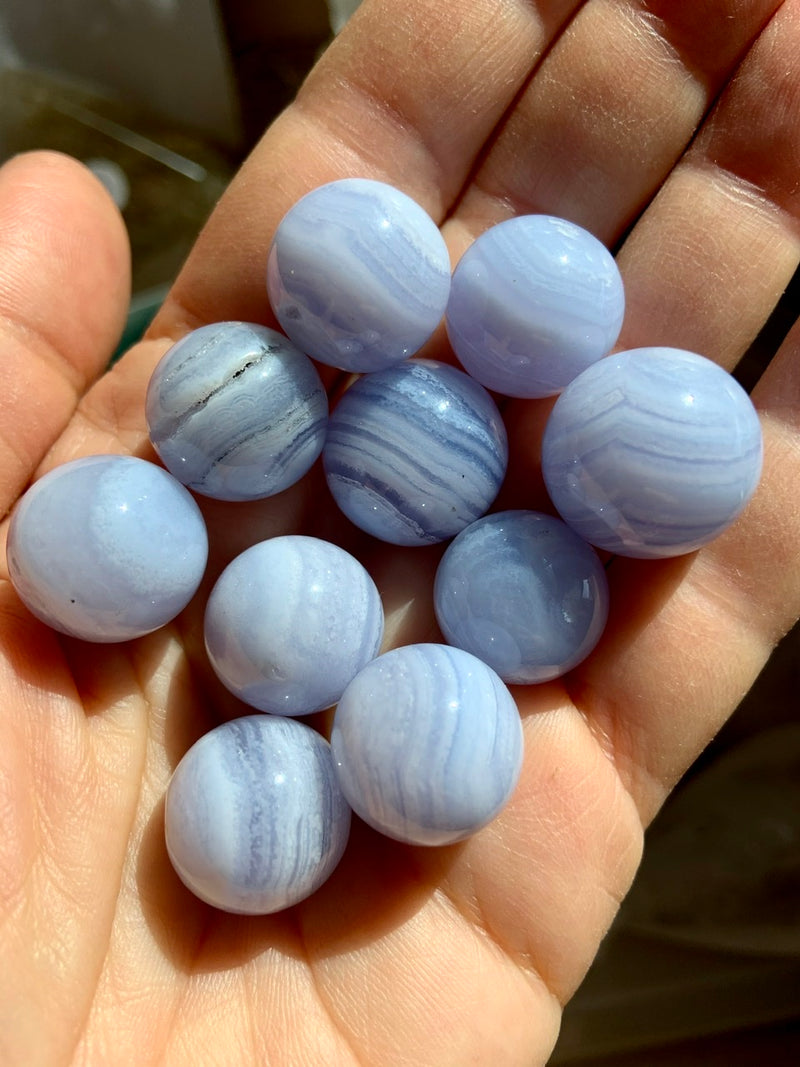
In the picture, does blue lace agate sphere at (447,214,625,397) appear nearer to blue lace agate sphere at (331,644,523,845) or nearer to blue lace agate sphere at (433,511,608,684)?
blue lace agate sphere at (433,511,608,684)

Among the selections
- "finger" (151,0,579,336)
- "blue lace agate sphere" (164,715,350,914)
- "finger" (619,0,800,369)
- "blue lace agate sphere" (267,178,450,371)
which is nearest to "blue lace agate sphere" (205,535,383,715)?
"blue lace agate sphere" (164,715,350,914)

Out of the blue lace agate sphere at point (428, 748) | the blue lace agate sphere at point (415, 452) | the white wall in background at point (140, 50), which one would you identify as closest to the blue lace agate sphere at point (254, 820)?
the blue lace agate sphere at point (428, 748)

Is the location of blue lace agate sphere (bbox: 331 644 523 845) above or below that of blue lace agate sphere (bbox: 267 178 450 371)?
below

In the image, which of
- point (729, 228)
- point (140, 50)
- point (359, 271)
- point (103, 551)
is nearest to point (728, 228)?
point (729, 228)

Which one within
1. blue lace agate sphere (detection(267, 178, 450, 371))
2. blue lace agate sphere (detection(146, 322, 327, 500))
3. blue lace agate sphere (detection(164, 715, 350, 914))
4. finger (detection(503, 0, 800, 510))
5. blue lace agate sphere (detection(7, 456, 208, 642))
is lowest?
blue lace agate sphere (detection(164, 715, 350, 914))

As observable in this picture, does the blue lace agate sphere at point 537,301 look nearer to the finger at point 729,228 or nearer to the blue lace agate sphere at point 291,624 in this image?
the finger at point 729,228

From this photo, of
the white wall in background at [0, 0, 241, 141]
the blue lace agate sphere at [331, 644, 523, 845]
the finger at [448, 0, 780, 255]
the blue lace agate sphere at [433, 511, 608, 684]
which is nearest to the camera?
the blue lace agate sphere at [331, 644, 523, 845]

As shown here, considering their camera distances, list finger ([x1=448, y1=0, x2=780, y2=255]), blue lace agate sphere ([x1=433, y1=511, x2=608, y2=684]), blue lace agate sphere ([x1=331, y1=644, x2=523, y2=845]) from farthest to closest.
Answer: finger ([x1=448, y1=0, x2=780, y2=255]) → blue lace agate sphere ([x1=433, y1=511, x2=608, y2=684]) → blue lace agate sphere ([x1=331, y1=644, x2=523, y2=845])
